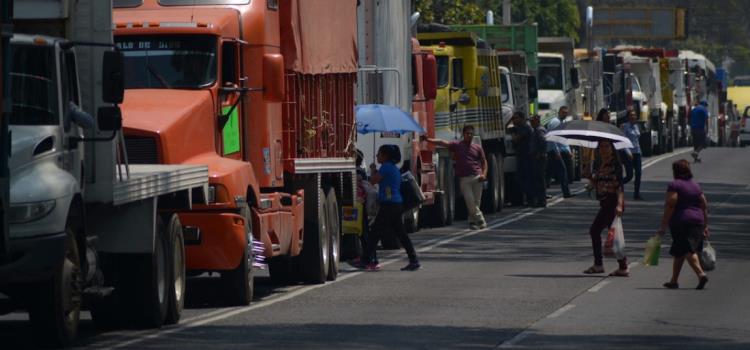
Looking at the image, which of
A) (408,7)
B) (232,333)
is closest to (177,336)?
(232,333)

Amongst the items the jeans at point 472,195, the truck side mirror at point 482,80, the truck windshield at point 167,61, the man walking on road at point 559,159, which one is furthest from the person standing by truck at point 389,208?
the man walking on road at point 559,159

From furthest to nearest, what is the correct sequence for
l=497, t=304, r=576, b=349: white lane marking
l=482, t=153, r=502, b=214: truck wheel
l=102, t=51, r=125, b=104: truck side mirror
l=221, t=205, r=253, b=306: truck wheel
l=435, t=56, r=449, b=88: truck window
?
l=482, t=153, r=502, b=214: truck wheel → l=435, t=56, r=449, b=88: truck window → l=221, t=205, r=253, b=306: truck wheel → l=497, t=304, r=576, b=349: white lane marking → l=102, t=51, r=125, b=104: truck side mirror

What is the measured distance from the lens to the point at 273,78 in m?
18.9

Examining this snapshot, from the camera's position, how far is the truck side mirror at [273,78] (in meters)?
18.9

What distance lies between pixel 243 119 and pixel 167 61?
1.02m

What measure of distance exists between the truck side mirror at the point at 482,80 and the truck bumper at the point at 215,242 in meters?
16.2

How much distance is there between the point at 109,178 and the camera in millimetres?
15141

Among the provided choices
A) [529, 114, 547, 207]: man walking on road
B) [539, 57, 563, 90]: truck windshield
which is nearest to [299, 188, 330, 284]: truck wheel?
[529, 114, 547, 207]: man walking on road

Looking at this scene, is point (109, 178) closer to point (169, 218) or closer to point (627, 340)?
point (169, 218)

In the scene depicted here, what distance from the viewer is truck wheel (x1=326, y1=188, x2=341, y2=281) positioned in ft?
70.9

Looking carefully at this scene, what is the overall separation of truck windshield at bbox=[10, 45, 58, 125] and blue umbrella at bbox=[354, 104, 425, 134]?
35.4ft

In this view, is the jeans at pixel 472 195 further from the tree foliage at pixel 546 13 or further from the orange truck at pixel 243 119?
the tree foliage at pixel 546 13

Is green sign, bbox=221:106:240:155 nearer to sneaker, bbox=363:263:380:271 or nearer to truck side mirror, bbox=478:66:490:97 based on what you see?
sneaker, bbox=363:263:380:271

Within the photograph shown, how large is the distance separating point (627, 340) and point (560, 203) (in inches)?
909
